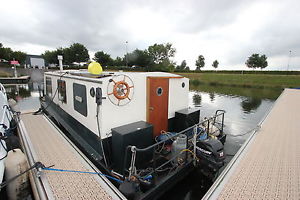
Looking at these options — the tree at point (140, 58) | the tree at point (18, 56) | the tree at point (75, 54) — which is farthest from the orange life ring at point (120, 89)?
the tree at point (18, 56)

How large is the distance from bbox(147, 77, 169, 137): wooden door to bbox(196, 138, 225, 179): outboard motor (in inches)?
58.1

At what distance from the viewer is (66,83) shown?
18.2 ft

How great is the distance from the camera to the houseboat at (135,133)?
10.9ft

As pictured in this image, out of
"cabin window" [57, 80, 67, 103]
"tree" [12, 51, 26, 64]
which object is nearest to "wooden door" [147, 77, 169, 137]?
"cabin window" [57, 80, 67, 103]

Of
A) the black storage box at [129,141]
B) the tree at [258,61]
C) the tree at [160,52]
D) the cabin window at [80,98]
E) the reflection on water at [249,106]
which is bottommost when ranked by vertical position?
the reflection on water at [249,106]

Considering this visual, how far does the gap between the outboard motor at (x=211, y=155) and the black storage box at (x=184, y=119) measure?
4.49 ft

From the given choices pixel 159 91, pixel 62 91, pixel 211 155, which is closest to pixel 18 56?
pixel 62 91

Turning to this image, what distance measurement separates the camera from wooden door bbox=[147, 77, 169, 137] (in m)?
4.54

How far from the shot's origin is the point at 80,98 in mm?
4539

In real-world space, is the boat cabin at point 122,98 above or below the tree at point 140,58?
below

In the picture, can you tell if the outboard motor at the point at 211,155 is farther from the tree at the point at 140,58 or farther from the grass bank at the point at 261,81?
the tree at the point at 140,58

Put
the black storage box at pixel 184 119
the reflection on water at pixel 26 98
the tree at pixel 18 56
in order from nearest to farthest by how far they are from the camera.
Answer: the black storage box at pixel 184 119
the reflection on water at pixel 26 98
the tree at pixel 18 56

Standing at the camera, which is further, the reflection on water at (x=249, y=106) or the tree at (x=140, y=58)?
the tree at (x=140, y=58)

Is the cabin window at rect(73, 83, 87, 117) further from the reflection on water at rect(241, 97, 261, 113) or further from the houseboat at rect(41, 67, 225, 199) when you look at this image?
the reflection on water at rect(241, 97, 261, 113)
